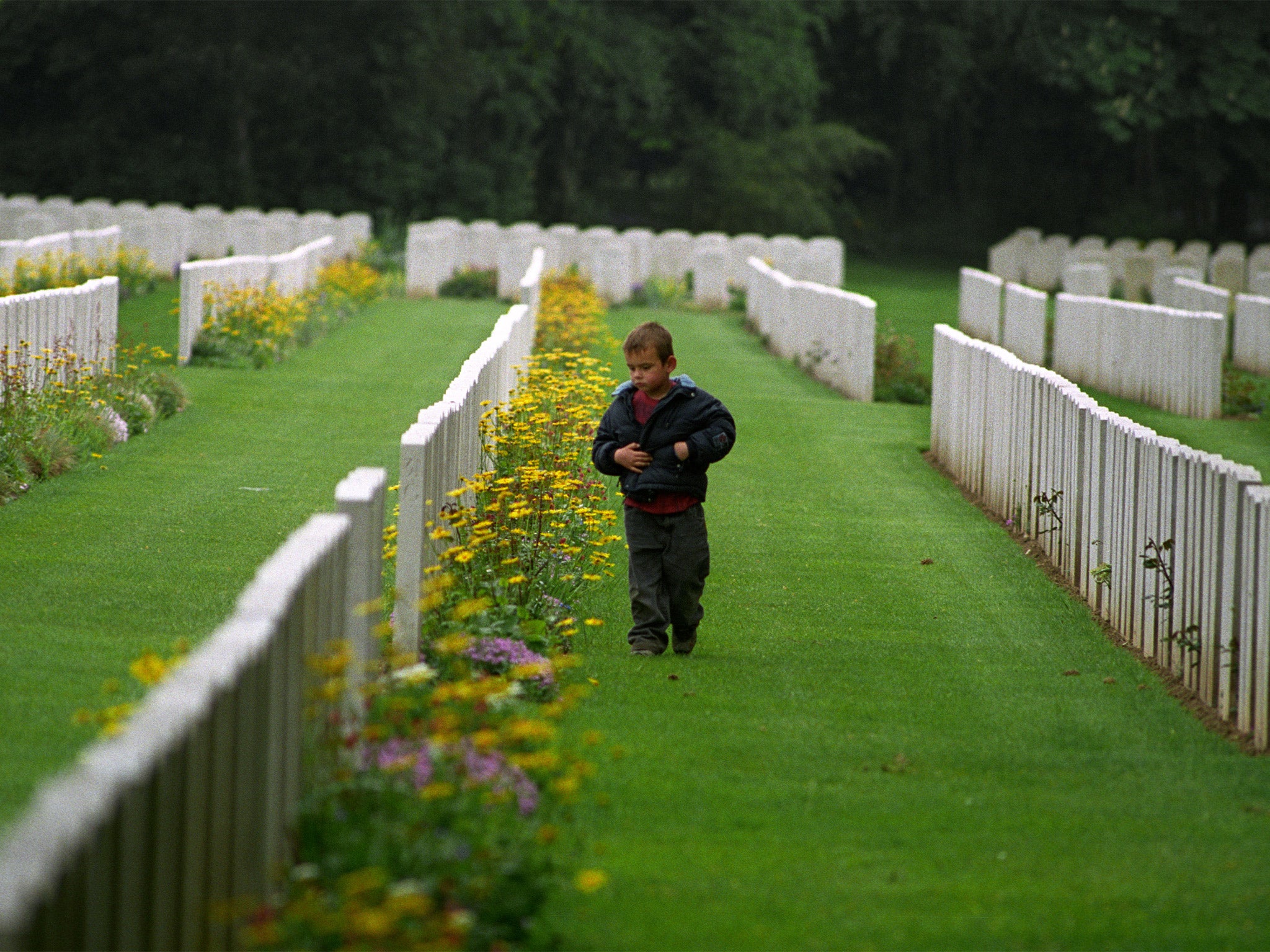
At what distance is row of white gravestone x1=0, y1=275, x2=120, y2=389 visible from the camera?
10.2 meters

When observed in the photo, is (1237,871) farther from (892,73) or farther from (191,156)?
(892,73)

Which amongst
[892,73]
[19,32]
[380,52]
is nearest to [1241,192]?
[892,73]

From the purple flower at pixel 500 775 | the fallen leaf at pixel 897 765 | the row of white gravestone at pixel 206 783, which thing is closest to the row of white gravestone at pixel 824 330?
the fallen leaf at pixel 897 765

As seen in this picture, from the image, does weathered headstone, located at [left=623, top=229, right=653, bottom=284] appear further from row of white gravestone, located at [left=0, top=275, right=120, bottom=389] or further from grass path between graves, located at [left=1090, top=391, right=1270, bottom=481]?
row of white gravestone, located at [left=0, top=275, right=120, bottom=389]

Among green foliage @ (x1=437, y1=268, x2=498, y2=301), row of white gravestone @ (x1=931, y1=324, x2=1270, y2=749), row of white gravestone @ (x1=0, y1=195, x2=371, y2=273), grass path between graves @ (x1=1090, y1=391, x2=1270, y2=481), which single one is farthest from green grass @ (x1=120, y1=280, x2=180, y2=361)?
grass path between graves @ (x1=1090, y1=391, x2=1270, y2=481)

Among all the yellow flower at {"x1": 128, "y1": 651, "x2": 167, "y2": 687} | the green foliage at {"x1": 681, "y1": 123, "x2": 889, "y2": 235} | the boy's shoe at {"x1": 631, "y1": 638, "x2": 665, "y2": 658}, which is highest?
the green foliage at {"x1": 681, "y1": 123, "x2": 889, "y2": 235}

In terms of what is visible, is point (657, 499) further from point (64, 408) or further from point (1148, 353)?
point (1148, 353)

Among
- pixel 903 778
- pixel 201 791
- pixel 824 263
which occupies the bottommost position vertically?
pixel 903 778

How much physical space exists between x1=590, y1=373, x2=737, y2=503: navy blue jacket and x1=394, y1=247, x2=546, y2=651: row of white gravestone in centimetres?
61

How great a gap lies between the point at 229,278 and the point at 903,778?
12.9 metres

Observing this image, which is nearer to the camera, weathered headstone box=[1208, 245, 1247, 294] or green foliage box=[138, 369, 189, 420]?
green foliage box=[138, 369, 189, 420]

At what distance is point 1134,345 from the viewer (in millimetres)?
16422

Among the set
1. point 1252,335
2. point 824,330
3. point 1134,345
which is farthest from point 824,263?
point 1134,345

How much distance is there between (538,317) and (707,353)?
2680 millimetres
